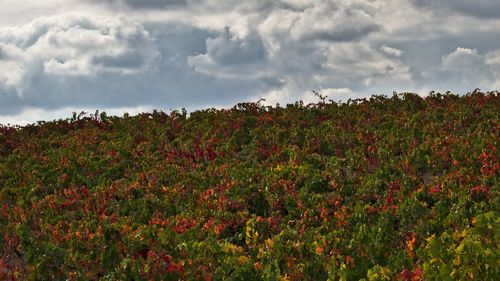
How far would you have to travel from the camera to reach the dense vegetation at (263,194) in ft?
35.1

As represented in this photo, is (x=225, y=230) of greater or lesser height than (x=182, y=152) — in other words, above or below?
below

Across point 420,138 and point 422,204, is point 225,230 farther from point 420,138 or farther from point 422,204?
point 420,138

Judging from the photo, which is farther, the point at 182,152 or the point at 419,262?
the point at 182,152

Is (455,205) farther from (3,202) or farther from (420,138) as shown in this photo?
(3,202)

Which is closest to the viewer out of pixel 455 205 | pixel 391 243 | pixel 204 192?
pixel 391 243

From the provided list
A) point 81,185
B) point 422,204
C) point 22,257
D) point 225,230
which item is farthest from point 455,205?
point 81,185

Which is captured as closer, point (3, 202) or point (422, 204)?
point (422, 204)

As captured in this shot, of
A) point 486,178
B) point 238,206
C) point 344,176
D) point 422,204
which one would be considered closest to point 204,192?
point 238,206

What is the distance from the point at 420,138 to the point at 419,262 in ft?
29.1

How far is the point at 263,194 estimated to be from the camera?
15.2m

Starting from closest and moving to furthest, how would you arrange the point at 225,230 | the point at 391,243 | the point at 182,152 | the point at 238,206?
the point at 391,243 → the point at 225,230 → the point at 238,206 → the point at 182,152

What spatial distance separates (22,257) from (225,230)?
399cm

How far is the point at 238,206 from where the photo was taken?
1461cm

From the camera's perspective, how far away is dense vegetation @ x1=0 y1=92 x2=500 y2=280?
35.1ft
